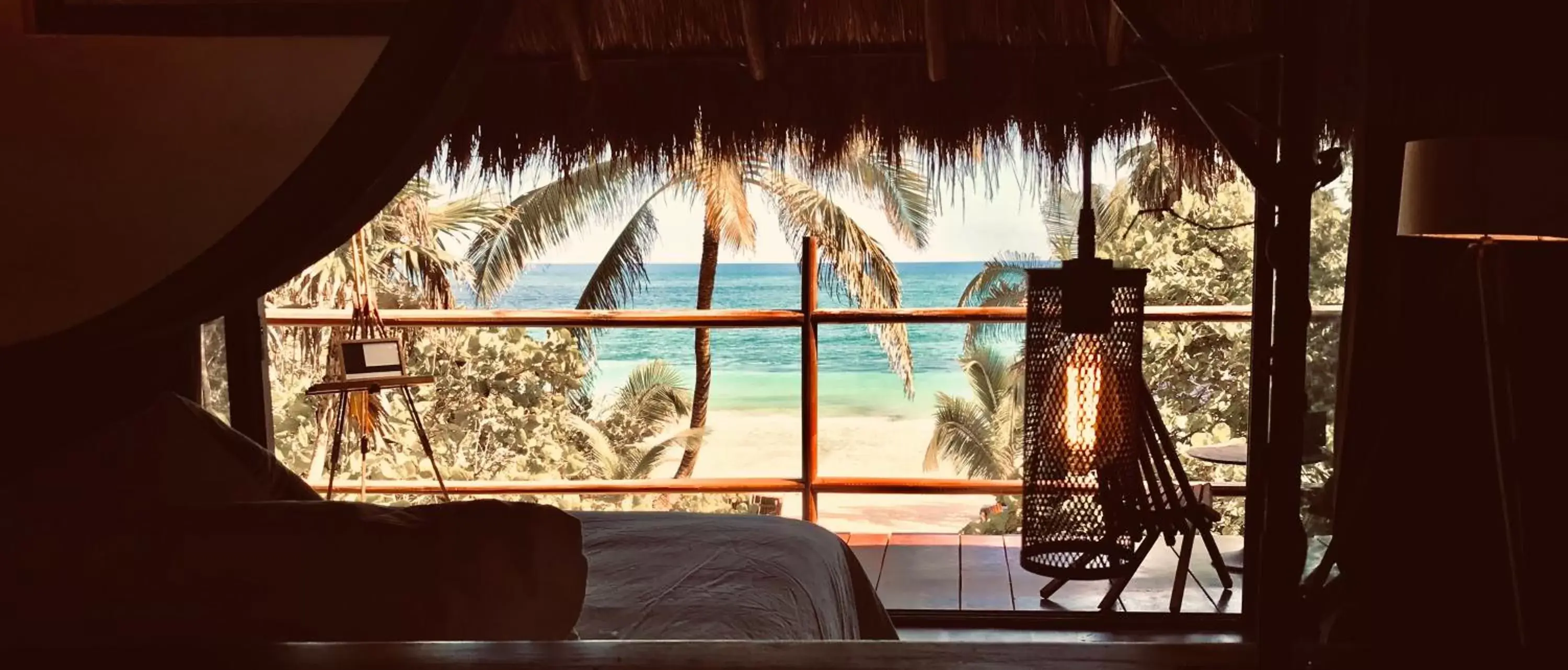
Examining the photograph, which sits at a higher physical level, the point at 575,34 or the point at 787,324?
the point at 575,34

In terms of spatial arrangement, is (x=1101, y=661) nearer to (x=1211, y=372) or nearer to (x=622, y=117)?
(x=622, y=117)

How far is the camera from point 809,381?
12.8 feet

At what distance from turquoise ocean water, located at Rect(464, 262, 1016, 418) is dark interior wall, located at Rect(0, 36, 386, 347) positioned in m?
16.8

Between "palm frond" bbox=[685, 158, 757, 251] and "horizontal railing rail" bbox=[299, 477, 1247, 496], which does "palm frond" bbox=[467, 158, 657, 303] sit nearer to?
"palm frond" bbox=[685, 158, 757, 251]

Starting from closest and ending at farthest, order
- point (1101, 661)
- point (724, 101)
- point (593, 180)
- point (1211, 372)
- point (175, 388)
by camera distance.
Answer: point (1101, 661) < point (175, 388) < point (724, 101) < point (593, 180) < point (1211, 372)

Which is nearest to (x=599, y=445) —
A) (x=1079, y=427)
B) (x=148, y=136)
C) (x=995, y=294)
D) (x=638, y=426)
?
(x=638, y=426)

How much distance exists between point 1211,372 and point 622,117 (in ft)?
31.5

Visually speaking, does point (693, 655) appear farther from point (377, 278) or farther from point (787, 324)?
point (377, 278)

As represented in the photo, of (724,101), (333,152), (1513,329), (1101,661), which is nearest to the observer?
(333,152)

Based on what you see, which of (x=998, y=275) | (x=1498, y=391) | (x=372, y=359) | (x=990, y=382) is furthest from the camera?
(x=998, y=275)

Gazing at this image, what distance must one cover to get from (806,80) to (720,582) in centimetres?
207

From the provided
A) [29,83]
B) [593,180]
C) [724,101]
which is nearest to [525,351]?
[593,180]

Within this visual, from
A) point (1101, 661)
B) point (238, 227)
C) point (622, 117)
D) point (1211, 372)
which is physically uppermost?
point (622, 117)

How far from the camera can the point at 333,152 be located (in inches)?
24.4
